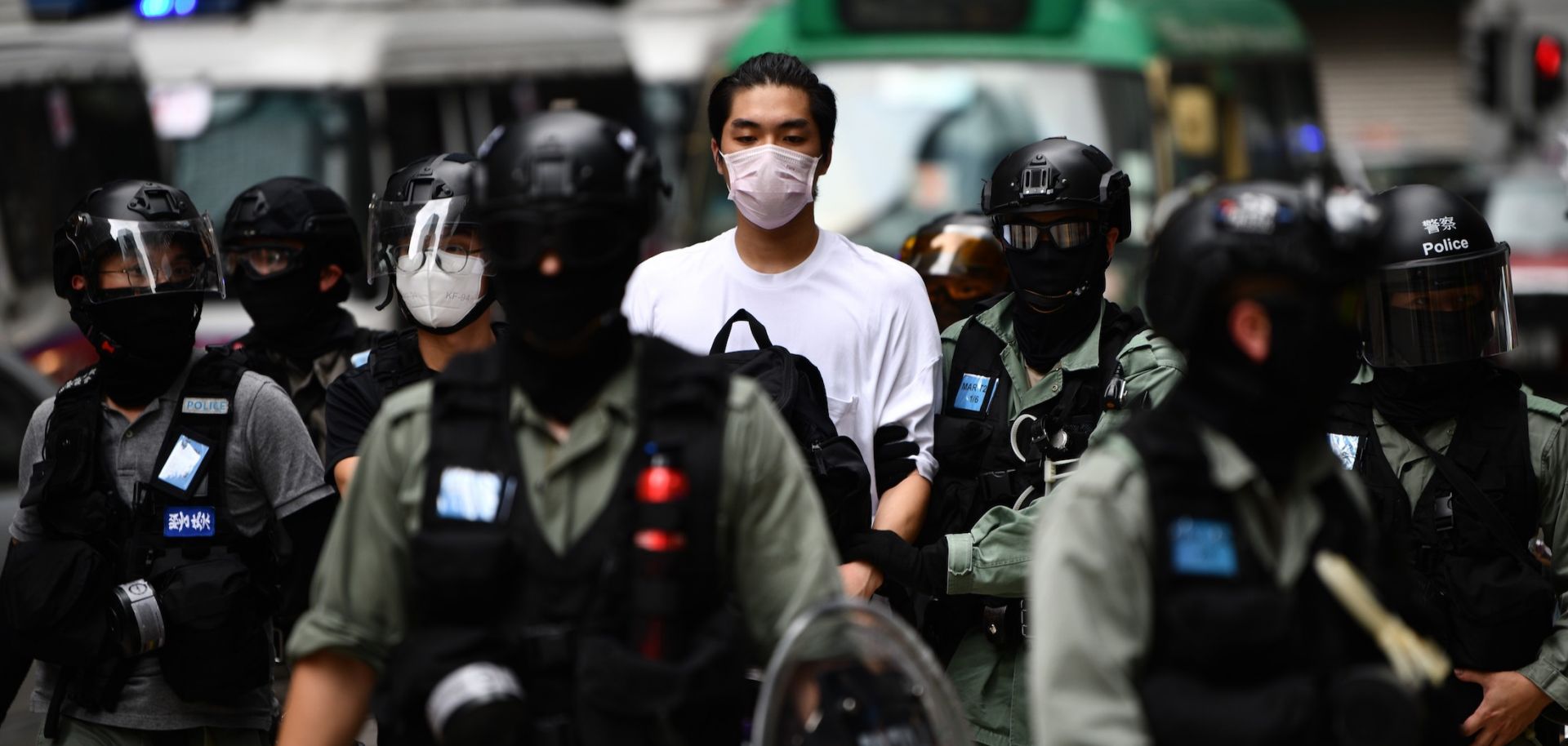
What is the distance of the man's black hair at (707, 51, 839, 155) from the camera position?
15.0ft

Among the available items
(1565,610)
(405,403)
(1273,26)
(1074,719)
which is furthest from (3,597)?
(1273,26)

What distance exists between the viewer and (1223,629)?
263cm

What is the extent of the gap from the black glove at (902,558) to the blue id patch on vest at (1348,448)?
3.05 ft

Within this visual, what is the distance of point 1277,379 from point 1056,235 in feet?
6.28

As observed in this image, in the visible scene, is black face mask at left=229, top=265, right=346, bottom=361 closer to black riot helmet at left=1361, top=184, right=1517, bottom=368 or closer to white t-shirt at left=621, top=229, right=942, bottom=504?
white t-shirt at left=621, top=229, right=942, bottom=504

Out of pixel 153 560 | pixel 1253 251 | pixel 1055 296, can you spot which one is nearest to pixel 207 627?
pixel 153 560

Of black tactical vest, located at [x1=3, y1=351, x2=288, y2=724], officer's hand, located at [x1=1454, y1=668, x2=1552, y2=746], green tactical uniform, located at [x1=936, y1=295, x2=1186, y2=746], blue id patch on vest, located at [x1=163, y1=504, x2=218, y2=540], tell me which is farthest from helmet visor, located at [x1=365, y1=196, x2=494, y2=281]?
→ officer's hand, located at [x1=1454, y1=668, x2=1552, y2=746]

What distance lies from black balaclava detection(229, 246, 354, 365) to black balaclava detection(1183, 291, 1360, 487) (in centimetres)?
331

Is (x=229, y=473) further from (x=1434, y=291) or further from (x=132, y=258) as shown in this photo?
(x=1434, y=291)

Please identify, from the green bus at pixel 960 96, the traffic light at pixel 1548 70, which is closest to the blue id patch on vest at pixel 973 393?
the green bus at pixel 960 96

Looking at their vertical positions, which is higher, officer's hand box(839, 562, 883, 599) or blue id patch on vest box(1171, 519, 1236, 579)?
blue id patch on vest box(1171, 519, 1236, 579)

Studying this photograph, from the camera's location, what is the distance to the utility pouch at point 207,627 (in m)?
4.15

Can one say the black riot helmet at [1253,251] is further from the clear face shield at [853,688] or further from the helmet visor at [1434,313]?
the helmet visor at [1434,313]

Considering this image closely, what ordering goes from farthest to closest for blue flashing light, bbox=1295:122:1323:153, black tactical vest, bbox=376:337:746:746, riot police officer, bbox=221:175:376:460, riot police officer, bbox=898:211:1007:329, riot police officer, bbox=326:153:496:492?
blue flashing light, bbox=1295:122:1323:153, riot police officer, bbox=898:211:1007:329, riot police officer, bbox=221:175:376:460, riot police officer, bbox=326:153:496:492, black tactical vest, bbox=376:337:746:746
